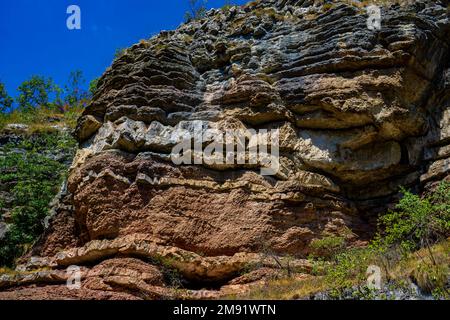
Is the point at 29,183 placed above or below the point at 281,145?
above

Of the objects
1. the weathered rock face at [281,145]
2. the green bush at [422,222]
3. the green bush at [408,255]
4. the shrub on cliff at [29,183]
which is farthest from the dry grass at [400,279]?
the shrub on cliff at [29,183]

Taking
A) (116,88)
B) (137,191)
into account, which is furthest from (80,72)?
(137,191)

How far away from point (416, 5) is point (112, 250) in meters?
14.8

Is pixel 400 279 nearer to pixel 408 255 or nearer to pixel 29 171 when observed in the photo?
pixel 408 255

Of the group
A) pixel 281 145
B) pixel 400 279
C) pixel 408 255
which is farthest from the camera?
pixel 281 145

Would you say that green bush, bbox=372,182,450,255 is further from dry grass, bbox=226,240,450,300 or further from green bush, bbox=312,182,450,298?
dry grass, bbox=226,240,450,300

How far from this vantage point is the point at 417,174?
19172mm

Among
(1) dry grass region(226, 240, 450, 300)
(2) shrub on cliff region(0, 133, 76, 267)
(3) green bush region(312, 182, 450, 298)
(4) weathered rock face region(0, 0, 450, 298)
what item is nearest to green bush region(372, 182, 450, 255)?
(3) green bush region(312, 182, 450, 298)

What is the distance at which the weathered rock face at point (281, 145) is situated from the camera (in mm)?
17531

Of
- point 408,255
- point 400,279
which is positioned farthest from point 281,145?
point 400,279

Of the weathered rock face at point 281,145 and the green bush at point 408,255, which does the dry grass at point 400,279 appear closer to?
the green bush at point 408,255

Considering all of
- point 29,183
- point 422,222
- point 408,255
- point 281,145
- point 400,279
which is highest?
point 29,183

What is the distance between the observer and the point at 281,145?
18969 millimetres

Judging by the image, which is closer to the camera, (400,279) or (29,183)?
(400,279)
